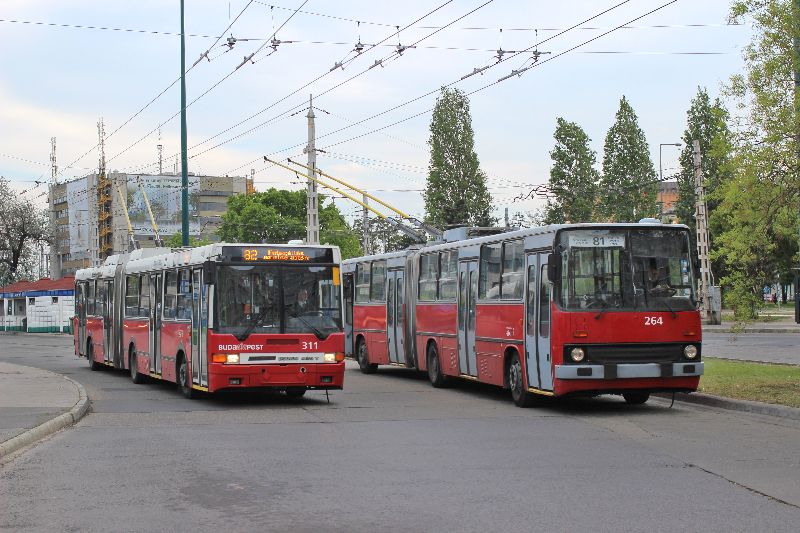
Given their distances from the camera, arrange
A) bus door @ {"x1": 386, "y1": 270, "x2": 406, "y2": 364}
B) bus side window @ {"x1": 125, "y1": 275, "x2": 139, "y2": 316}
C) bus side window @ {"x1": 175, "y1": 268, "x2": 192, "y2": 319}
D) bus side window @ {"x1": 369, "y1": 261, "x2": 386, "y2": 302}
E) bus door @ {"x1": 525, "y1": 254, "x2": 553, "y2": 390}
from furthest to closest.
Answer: bus side window @ {"x1": 369, "y1": 261, "x2": 386, "y2": 302}
bus door @ {"x1": 386, "y1": 270, "x2": 406, "y2": 364}
bus side window @ {"x1": 125, "y1": 275, "x2": 139, "y2": 316}
bus side window @ {"x1": 175, "y1": 268, "x2": 192, "y2": 319}
bus door @ {"x1": 525, "y1": 254, "x2": 553, "y2": 390}

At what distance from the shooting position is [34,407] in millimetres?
17812

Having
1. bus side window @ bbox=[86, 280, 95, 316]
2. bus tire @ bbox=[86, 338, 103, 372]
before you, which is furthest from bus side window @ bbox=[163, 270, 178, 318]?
bus tire @ bbox=[86, 338, 103, 372]

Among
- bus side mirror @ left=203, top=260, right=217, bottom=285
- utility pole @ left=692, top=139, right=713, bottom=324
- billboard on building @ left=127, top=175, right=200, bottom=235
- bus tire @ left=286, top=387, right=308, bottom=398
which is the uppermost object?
billboard on building @ left=127, top=175, right=200, bottom=235

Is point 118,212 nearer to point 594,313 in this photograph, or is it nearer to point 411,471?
point 594,313

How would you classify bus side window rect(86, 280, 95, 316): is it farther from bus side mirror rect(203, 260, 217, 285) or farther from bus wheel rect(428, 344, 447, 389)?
bus side mirror rect(203, 260, 217, 285)

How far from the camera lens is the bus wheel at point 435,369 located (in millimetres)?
23586

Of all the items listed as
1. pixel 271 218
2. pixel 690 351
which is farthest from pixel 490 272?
pixel 271 218

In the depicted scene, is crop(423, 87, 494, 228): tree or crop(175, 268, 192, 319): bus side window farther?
crop(423, 87, 494, 228): tree

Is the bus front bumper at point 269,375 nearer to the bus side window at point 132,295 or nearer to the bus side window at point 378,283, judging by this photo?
the bus side window at point 132,295

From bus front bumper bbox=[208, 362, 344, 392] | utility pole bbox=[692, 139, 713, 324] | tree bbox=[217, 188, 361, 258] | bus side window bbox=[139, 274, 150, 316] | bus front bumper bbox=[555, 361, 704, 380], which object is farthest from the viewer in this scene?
tree bbox=[217, 188, 361, 258]

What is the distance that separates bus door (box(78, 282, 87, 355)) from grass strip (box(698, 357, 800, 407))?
16876mm

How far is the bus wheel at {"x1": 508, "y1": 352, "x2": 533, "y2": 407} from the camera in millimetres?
18641

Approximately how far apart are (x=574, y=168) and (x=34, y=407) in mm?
68659

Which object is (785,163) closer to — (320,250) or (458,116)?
(320,250)
